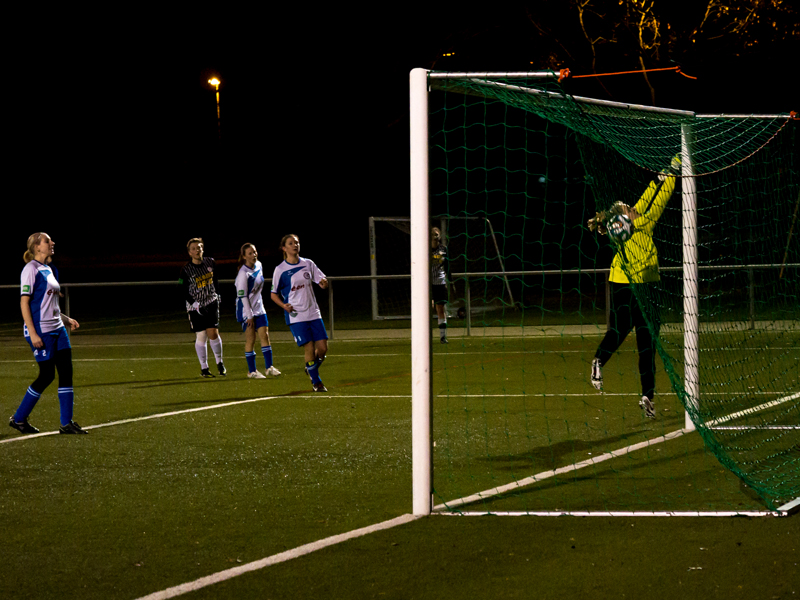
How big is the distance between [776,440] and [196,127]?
164 ft

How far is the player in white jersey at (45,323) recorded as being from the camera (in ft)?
28.2

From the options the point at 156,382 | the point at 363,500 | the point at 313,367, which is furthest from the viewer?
the point at 156,382

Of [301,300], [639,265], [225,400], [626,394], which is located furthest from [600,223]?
[225,400]

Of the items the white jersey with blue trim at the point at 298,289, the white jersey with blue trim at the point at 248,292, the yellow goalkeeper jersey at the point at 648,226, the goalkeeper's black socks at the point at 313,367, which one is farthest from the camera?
the white jersey with blue trim at the point at 248,292

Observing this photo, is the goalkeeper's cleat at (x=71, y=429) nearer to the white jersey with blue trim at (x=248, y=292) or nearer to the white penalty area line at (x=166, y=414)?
the white penalty area line at (x=166, y=414)

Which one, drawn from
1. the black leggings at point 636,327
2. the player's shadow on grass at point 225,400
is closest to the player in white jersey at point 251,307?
the player's shadow on grass at point 225,400

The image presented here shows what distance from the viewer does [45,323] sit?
8.66 meters

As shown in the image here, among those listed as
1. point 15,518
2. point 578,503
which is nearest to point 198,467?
point 15,518

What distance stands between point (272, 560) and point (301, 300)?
20.6 feet

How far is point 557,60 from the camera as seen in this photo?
25.5m

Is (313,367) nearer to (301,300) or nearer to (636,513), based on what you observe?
(301,300)

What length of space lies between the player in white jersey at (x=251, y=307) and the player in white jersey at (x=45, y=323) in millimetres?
4273

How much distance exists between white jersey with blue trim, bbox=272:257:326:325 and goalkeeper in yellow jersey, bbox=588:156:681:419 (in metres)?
3.20

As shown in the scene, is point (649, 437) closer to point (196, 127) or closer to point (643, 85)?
point (643, 85)
